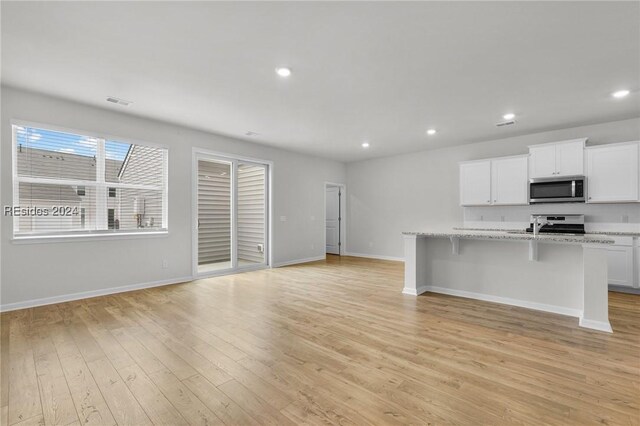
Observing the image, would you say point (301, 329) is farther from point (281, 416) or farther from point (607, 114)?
point (607, 114)

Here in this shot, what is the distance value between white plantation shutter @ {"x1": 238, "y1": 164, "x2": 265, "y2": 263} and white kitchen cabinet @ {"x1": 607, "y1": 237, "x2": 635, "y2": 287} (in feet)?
20.2

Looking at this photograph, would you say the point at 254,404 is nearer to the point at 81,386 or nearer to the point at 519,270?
the point at 81,386

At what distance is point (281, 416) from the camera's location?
174 centimetres

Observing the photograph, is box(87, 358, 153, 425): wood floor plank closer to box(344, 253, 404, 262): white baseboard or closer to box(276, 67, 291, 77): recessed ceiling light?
box(276, 67, 291, 77): recessed ceiling light

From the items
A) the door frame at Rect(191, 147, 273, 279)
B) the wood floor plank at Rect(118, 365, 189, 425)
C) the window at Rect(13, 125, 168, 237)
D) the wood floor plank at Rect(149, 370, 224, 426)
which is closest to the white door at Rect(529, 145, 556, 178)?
the door frame at Rect(191, 147, 273, 279)

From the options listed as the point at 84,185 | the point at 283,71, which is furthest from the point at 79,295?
the point at 283,71

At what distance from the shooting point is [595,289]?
3.10 m

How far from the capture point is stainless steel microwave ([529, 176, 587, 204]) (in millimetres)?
4844

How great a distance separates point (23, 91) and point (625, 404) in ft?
21.4

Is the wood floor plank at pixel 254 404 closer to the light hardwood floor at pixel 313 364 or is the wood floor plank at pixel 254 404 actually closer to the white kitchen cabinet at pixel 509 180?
the light hardwood floor at pixel 313 364

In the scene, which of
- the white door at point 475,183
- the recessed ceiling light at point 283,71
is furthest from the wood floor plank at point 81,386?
the white door at point 475,183

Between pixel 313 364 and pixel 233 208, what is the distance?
4167 mm

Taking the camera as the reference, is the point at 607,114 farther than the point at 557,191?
No

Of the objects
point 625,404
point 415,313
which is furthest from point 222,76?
point 625,404
